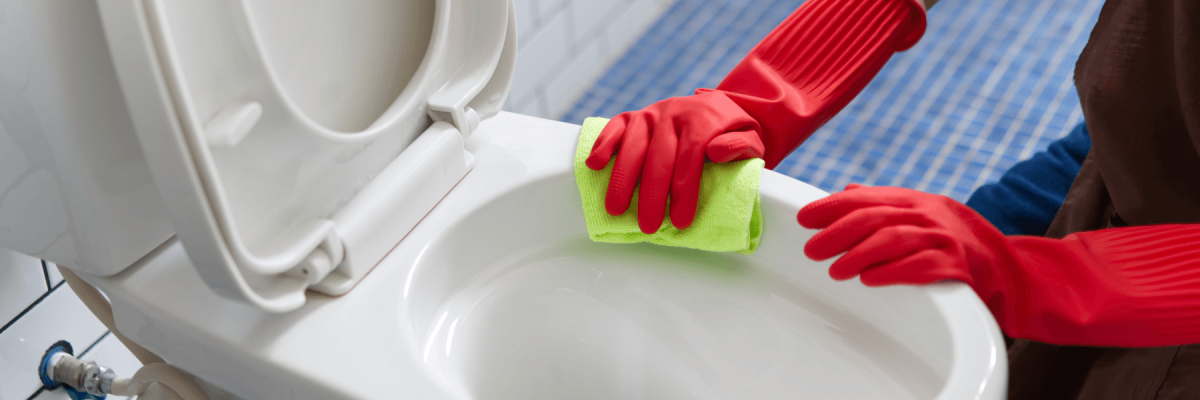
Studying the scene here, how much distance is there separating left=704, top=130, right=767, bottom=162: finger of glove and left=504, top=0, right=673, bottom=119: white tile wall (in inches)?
27.7

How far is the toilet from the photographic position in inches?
19.0

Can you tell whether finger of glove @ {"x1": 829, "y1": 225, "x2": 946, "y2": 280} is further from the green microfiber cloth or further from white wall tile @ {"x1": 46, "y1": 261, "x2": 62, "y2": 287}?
white wall tile @ {"x1": 46, "y1": 261, "x2": 62, "y2": 287}

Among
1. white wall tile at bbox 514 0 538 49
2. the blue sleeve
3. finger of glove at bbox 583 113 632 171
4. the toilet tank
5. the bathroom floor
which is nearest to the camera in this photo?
the toilet tank

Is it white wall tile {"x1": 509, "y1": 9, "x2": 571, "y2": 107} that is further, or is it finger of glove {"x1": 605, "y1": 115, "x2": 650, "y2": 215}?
white wall tile {"x1": 509, "y1": 9, "x2": 571, "y2": 107}

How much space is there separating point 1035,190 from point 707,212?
597 millimetres

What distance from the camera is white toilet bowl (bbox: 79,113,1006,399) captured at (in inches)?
22.8

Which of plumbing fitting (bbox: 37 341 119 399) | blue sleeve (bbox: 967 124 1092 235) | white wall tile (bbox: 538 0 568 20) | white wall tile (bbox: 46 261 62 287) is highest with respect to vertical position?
white wall tile (bbox: 46 261 62 287)

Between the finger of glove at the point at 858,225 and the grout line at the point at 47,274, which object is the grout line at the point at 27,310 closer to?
the grout line at the point at 47,274

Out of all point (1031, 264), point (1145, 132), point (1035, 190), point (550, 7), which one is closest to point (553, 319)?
point (1031, 264)

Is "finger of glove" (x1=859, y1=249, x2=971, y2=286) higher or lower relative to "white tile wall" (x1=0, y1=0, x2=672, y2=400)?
higher

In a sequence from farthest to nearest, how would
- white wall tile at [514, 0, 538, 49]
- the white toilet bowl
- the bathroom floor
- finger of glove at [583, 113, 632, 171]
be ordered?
the bathroom floor, white wall tile at [514, 0, 538, 49], finger of glove at [583, 113, 632, 171], the white toilet bowl

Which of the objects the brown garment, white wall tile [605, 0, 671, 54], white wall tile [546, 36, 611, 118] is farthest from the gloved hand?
→ white wall tile [605, 0, 671, 54]

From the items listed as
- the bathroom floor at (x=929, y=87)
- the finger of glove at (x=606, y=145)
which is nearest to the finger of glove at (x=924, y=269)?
the finger of glove at (x=606, y=145)

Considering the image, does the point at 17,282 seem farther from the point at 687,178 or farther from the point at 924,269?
the point at 924,269
